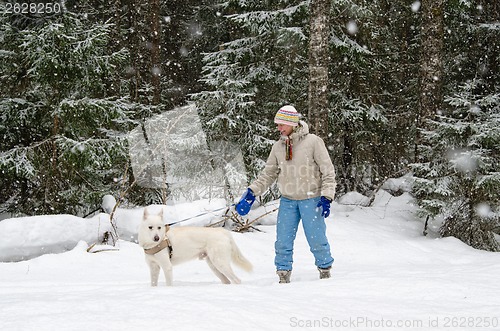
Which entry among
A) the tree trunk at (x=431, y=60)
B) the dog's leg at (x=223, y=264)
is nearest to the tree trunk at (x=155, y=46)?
the tree trunk at (x=431, y=60)

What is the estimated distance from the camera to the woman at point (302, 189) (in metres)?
5.89

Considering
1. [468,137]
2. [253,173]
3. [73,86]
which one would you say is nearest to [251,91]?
[253,173]

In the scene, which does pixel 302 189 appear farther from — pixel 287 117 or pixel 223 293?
pixel 223 293

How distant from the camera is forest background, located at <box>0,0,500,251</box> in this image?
1007cm

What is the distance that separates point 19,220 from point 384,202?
9.03m

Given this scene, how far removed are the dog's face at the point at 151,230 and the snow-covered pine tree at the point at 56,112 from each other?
16.8 feet

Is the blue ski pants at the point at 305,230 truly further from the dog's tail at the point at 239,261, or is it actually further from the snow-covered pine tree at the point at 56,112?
the snow-covered pine tree at the point at 56,112

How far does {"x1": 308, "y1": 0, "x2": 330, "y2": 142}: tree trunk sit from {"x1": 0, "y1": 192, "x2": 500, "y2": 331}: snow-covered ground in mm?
3208

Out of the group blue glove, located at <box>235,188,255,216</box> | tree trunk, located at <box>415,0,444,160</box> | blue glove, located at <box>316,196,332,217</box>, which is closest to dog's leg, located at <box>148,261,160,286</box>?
blue glove, located at <box>235,188,255,216</box>

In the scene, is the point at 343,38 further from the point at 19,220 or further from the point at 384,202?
the point at 19,220

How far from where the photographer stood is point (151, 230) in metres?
5.48

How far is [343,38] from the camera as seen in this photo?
12602 mm

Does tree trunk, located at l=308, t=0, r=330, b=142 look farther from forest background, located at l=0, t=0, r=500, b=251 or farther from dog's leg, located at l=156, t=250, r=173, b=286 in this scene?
dog's leg, located at l=156, t=250, r=173, b=286

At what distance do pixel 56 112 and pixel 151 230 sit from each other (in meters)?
6.03
